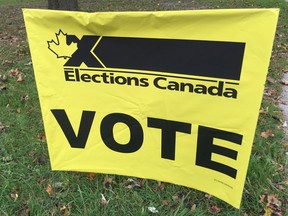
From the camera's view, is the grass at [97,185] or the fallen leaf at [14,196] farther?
the fallen leaf at [14,196]

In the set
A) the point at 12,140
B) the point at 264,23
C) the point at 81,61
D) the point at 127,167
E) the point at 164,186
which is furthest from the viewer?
the point at 12,140

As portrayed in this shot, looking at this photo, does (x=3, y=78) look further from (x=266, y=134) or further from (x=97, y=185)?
(x=266, y=134)

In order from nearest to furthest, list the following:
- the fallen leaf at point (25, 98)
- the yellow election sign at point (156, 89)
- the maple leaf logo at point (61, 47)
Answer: the yellow election sign at point (156, 89) < the maple leaf logo at point (61, 47) < the fallen leaf at point (25, 98)

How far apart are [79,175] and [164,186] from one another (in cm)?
73

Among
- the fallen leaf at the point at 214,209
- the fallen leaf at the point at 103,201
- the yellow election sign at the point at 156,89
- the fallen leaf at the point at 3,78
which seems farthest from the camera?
the fallen leaf at the point at 3,78

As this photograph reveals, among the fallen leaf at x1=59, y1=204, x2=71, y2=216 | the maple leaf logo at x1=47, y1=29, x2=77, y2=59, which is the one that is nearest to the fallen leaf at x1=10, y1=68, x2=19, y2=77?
the fallen leaf at x1=59, y1=204, x2=71, y2=216

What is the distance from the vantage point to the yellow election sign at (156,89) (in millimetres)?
1897

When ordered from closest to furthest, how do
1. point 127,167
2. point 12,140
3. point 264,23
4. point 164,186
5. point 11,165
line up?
point 264,23 < point 127,167 < point 164,186 < point 11,165 < point 12,140

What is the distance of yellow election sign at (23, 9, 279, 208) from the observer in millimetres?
1897

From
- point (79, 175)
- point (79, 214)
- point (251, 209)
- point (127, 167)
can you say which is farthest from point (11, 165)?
point (251, 209)

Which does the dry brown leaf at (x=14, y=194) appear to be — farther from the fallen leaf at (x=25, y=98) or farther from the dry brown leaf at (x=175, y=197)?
A: the fallen leaf at (x=25, y=98)

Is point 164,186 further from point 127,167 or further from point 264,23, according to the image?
point 264,23

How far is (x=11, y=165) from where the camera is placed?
3104 millimetres

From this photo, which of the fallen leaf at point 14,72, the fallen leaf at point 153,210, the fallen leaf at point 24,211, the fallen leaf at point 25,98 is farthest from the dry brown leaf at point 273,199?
the fallen leaf at point 14,72
